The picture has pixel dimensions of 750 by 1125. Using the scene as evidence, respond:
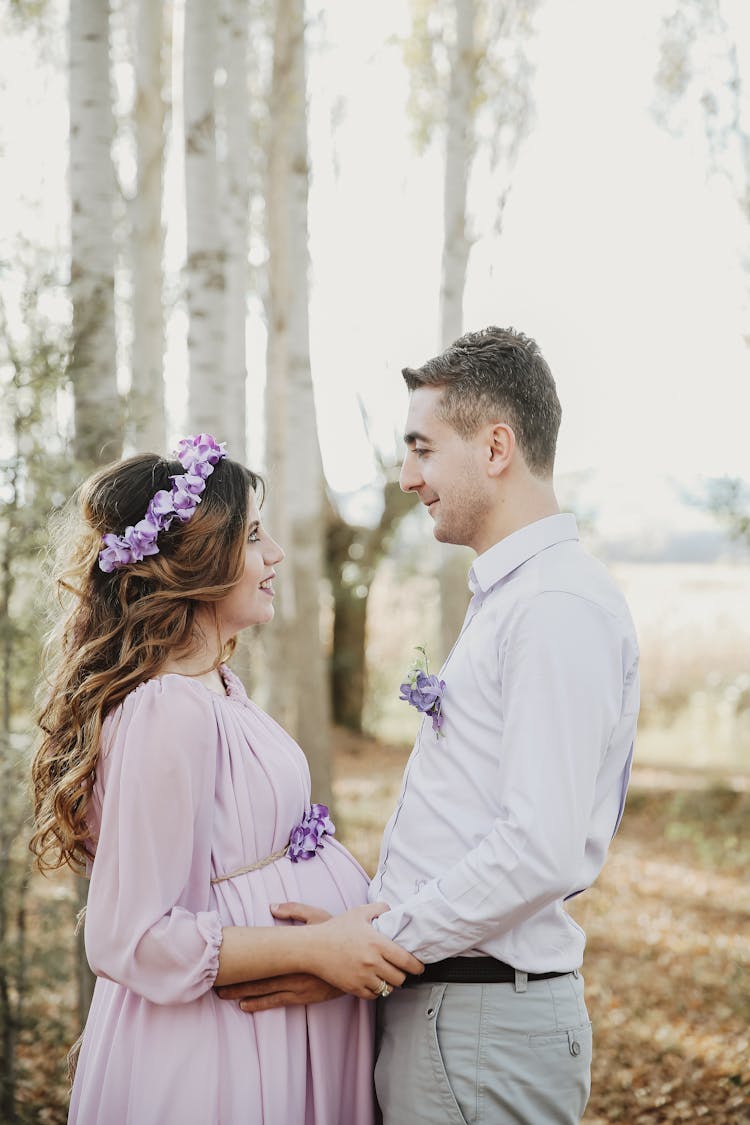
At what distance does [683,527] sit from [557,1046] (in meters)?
12.4

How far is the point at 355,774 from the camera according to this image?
1448 centimetres

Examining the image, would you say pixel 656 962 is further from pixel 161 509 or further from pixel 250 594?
pixel 161 509

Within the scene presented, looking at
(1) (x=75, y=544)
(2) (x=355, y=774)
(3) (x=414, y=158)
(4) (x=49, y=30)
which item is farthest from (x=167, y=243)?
(1) (x=75, y=544)

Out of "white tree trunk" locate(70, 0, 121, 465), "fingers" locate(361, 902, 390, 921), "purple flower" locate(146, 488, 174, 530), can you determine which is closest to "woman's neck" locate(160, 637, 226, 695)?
"purple flower" locate(146, 488, 174, 530)

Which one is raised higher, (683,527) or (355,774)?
(683,527)

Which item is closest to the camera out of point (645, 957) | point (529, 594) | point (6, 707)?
point (529, 594)

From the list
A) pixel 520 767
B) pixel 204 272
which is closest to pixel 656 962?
pixel 204 272

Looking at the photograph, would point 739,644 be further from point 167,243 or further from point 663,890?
point 167,243

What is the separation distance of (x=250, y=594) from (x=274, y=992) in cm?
88

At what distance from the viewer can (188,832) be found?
2248 mm

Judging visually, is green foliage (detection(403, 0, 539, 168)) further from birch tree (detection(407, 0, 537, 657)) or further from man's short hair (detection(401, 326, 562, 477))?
man's short hair (detection(401, 326, 562, 477))

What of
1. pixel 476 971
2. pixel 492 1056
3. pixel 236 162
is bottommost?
pixel 492 1056

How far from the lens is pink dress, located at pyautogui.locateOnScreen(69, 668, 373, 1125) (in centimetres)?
223

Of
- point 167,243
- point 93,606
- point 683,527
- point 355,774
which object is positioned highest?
point 167,243
